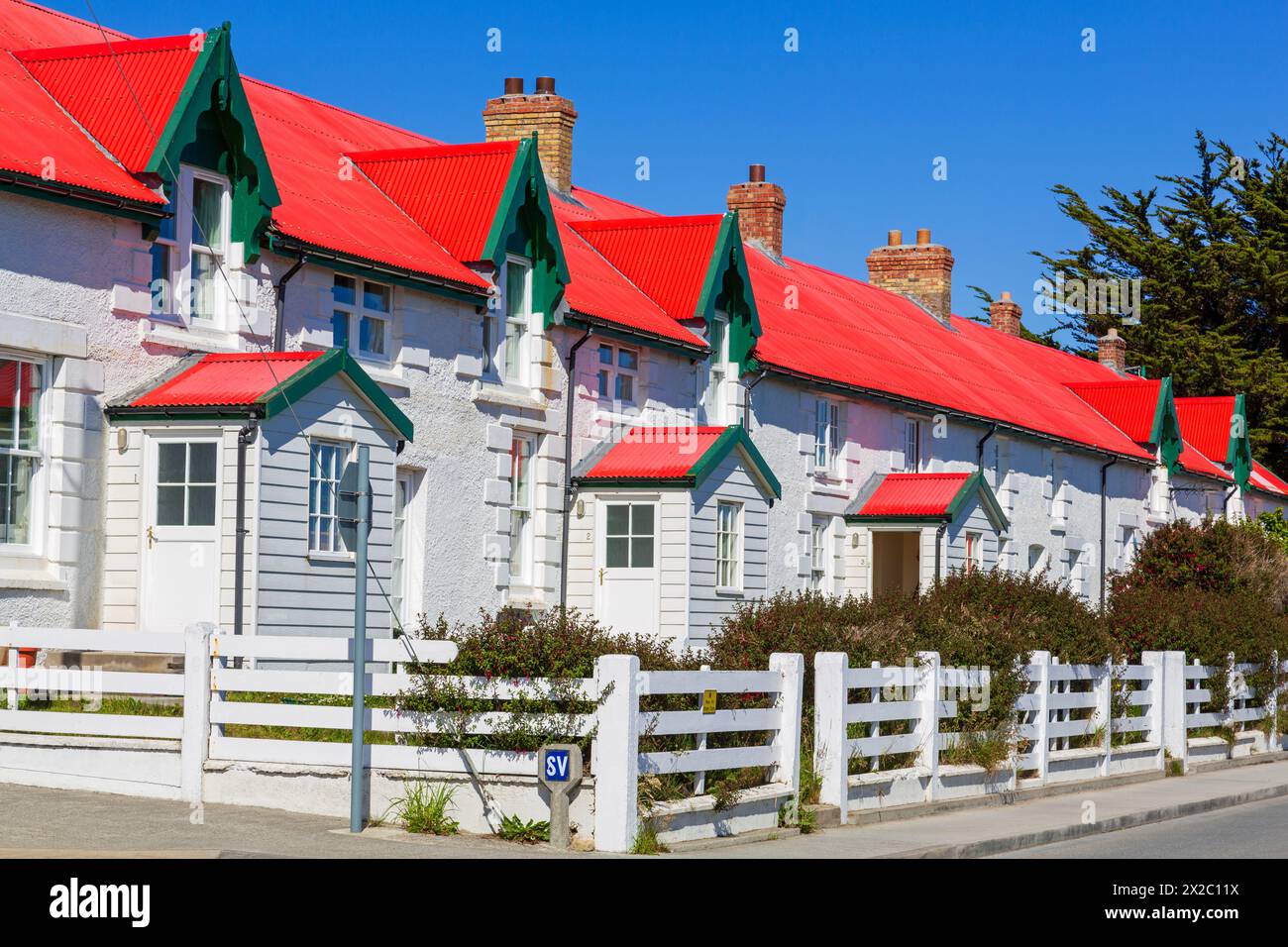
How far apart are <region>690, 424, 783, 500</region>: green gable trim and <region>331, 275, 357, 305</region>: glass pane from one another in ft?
18.8

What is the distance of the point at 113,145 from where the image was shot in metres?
19.8

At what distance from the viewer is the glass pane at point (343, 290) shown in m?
22.1

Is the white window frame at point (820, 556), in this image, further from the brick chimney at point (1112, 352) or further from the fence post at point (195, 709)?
the brick chimney at point (1112, 352)

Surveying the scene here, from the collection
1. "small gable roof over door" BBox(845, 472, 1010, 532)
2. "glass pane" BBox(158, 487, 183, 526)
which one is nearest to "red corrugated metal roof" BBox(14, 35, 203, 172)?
"glass pane" BBox(158, 487, 183, 526)

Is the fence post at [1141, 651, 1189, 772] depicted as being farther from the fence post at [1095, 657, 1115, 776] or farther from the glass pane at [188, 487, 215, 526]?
the glass pane at [188, 487, 215, 526]

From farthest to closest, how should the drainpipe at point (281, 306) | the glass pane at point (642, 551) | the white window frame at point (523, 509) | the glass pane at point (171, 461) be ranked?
the glass pane at point (642, 551), the white window frame at point (523, 509), the drainpipe at point (281, 306), the glass pane at point (171, 461)

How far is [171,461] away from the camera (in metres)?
19.1

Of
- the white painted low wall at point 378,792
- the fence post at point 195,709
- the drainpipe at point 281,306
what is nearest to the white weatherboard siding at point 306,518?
the drainpipe at point 281,306

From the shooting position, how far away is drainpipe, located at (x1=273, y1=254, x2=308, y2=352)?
20.9 metres

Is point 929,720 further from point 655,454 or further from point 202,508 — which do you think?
point 655,454

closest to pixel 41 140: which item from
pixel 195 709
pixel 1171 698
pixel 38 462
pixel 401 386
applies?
pixel 38 462

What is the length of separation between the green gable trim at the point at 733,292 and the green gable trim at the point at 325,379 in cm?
909
